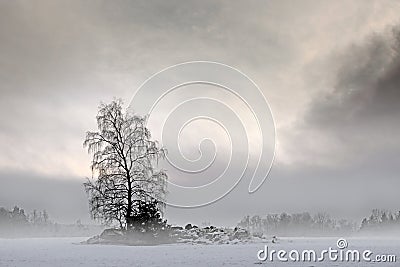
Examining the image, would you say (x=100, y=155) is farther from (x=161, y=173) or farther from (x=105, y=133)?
(x=161, y=173)

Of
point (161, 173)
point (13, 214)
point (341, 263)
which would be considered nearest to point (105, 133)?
point (161, 173)

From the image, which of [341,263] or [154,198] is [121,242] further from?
[341,263]

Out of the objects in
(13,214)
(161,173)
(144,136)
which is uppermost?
(144,136)

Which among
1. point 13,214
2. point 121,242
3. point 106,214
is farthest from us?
point 13,214

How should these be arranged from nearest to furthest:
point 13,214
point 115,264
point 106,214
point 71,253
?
point 115,264, point 71,253, point 106,214, point 13,214

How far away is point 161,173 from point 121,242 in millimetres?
7952

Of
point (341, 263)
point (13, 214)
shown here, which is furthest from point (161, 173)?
point (13, 214)

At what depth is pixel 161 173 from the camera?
45906 mm

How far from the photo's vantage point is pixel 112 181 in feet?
146

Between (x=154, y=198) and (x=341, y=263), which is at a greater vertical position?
(x=154, y=198)

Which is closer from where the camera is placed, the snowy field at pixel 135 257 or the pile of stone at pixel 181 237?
the snowy field at pixel 135 257

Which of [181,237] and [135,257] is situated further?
[181,237]

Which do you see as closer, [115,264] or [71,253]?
[115,264]

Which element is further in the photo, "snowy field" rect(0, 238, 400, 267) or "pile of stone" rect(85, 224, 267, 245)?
"pile of stone" rect(85, 224, 267, 245)
